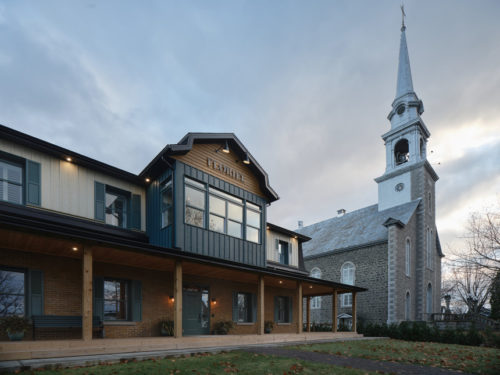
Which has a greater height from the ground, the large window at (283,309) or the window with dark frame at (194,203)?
the window with dark frame at (194,203)

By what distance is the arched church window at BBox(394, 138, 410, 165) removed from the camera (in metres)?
30.8

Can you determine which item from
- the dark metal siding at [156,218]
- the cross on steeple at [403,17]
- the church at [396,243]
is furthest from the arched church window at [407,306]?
the cross on steeple at [403,17]

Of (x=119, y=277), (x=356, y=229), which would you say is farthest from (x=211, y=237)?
(x=356, y=229)

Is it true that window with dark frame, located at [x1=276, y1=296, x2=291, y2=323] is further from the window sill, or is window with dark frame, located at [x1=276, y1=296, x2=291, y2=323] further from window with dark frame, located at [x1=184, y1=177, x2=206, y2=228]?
the window sill

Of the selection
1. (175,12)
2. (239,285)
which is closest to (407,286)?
(239,285)

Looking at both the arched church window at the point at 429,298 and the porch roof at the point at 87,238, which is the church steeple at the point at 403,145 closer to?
the arched church window at the point at 429,298

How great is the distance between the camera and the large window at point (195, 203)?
39.2 ft

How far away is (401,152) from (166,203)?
87.5 ft

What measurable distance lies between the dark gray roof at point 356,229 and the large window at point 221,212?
48.0 ft

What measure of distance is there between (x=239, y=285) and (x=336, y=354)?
6112 millimetres

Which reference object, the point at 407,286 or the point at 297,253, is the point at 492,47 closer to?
the point at 297,253

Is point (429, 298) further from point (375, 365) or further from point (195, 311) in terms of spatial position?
point (375, 365)

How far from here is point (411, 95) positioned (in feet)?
100.0

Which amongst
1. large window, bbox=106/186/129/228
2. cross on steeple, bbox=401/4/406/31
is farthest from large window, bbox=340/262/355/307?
cross on steeple, bbox=401/4/406/31
